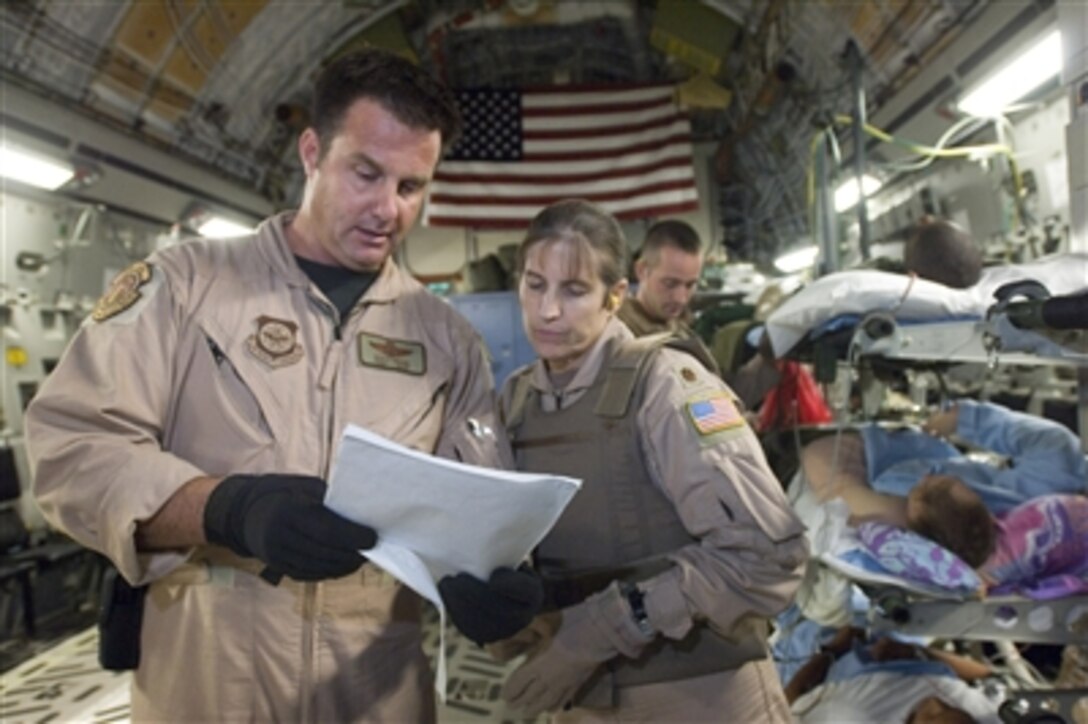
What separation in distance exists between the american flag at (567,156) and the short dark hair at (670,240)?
484 centimetres

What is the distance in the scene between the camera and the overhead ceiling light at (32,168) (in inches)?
177

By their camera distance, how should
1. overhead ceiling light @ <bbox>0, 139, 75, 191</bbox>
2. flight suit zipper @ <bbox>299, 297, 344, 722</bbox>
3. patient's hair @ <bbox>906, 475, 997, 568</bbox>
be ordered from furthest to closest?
overhead ceiling light @ <bbox>0, 139, 75, 191</bbox>
patient's hair @ <bbox>906, 475, 997, 568</bbox>
flight suit zipper @ <bbox>299, 297, 344, 722</bbox>

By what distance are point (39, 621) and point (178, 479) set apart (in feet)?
16.9

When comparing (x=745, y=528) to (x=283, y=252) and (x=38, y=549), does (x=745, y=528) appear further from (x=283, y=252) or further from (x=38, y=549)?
(x=38, y=549)

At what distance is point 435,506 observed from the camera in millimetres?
1078

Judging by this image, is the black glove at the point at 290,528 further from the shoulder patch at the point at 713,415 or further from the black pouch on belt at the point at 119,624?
the shoulder patch at the point at 713,415

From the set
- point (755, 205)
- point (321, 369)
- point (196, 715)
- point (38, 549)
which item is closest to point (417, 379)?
point (321, 369)

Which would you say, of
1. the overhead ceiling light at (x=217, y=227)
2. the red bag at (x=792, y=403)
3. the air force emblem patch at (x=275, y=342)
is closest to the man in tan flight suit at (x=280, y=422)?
the air force emblem patch at (x=275, y=342)

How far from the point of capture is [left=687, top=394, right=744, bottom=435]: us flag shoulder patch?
1.61m

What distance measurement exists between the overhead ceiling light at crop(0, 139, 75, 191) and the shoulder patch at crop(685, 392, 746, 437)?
489cm

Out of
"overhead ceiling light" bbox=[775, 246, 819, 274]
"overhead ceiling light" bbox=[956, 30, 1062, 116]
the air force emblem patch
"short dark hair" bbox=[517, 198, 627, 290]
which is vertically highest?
"overhead ceiling light" bbox=[956, 30, 1062, 116]

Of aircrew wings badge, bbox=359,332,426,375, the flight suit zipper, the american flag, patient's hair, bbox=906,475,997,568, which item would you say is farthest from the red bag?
the american flag

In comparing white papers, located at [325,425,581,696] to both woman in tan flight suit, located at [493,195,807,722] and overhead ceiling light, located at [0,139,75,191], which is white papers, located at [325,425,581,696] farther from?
overhead ceiling light, located at [0,139,75,191]

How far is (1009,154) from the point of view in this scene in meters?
3.15
